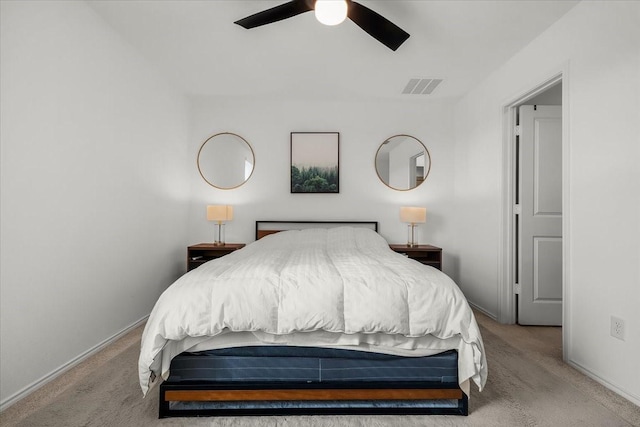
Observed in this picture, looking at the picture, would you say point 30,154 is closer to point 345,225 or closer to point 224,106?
point 224,106

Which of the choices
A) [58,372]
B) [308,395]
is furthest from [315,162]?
[58,372]

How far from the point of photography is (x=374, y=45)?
2859 mm

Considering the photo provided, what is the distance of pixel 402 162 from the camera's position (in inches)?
170

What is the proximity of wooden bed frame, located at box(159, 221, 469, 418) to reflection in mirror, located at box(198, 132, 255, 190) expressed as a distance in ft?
9.58

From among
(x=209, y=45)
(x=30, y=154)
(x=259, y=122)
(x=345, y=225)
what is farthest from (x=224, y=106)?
(x=30, y=154)

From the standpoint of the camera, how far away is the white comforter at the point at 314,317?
164 cm

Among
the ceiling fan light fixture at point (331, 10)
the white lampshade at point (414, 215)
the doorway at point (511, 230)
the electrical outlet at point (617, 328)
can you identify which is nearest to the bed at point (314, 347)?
the electrical outlet at point (617, 328)

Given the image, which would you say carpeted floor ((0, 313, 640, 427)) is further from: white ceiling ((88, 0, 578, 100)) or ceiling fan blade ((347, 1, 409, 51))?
white ceiling ((88, 0, 578, 100))

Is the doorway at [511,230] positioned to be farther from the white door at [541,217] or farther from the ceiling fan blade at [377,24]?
the ceiling fan blade at [377,24]

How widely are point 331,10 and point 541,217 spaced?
2.68 m

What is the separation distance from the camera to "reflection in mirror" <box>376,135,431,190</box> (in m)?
4.27

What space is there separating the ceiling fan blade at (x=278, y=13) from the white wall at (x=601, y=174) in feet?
6.11

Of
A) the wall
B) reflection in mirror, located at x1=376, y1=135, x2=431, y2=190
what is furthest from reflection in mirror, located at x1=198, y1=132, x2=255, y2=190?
reflection in mirror, located at x1=376, y1=135, x2=431, y2=190

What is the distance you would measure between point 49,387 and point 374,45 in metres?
3.37
